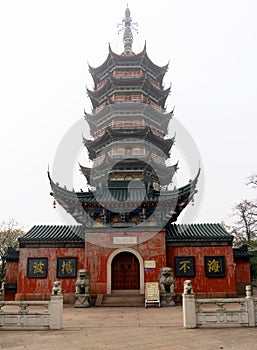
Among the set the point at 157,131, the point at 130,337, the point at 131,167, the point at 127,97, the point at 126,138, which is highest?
the point at 127,97

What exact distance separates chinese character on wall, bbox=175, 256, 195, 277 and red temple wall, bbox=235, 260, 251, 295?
10.9 feet

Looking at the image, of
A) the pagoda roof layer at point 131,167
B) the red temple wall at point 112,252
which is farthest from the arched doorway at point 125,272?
the pagoda roof layer at point 131,167

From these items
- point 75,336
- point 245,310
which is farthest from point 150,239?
point 75,336

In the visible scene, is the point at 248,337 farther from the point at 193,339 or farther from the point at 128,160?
the point at 128,160

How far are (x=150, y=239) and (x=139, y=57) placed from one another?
1356cm

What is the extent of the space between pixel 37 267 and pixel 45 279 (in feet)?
2.23

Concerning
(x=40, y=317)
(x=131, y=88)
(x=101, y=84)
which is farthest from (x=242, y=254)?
(x=101, y=84)

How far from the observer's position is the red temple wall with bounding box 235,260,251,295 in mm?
17147

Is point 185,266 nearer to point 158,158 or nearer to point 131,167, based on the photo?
point 131,167

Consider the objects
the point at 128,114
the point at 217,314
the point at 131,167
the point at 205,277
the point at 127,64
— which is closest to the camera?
the point at 217,314

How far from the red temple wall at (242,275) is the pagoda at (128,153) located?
412 centimetres

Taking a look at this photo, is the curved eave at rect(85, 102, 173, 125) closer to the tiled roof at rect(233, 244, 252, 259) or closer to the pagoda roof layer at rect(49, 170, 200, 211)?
the pagoda roof layer at rect(49, 170, 200, 211)

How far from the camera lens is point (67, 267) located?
15727 mm

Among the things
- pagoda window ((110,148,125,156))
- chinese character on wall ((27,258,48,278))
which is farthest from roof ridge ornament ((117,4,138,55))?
chinese character on wall ((27,258,48,278))
